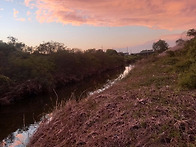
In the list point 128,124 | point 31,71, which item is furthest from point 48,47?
point 128,124

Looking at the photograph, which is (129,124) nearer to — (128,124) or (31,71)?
(128,124)

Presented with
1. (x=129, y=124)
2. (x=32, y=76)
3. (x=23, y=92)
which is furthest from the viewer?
(x=32, y=76)

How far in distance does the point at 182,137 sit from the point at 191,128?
0.38 meters

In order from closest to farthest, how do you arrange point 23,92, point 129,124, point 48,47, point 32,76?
point 129,124, point 23,92, point 32,76, point 48,47

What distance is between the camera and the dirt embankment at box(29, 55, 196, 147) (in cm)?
471

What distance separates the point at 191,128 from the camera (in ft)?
15.4

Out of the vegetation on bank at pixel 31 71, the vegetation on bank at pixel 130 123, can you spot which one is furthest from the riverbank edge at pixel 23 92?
the vegetation on bank at pixel 130 123

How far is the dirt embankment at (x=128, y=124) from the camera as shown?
4.71 metres

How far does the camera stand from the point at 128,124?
17.7 feet

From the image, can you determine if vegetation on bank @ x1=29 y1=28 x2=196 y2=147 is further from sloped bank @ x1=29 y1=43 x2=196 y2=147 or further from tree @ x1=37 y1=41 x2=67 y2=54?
tree @ x1=37 y1=41 x2=67 y2=54

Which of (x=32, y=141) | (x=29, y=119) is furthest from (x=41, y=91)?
(x=32, y=141)

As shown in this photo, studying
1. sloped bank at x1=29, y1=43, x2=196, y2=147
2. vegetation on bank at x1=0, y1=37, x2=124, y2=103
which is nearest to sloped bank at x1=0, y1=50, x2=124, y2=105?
vegetation on bank at x1=0, y1=37, x2=124, y2=103

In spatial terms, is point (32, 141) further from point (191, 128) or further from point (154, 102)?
point (191, 128)

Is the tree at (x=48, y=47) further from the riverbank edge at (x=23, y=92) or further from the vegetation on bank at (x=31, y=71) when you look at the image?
the riverbank edge at (x=23, y=92)
